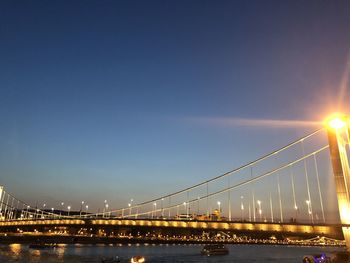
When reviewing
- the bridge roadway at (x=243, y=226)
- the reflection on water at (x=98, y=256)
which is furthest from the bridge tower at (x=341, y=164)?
the reflection on water at (x=98, y=256)

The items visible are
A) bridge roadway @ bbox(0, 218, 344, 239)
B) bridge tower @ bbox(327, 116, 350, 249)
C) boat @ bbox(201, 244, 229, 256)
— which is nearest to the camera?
bridge tower @ bbox(327, 116, 350, 249)

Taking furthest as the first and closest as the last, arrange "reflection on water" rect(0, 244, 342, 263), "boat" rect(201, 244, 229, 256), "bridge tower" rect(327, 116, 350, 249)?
1. "boat" rect(201, 244, 229, 256)
2. "reflection on water" rect(0, 244, 342, 263)
3. "bridge tower" rect(327, 116, 350, 249)

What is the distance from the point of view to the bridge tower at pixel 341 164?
25516mm

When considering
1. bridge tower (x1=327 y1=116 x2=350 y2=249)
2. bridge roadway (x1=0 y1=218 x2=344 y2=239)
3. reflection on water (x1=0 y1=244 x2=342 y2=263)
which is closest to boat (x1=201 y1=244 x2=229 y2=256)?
reflection on water (x1=0 y1=244 x2=342 y2=263)

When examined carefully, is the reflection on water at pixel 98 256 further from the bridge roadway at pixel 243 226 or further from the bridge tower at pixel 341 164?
the bridge tower at pixel 341 164

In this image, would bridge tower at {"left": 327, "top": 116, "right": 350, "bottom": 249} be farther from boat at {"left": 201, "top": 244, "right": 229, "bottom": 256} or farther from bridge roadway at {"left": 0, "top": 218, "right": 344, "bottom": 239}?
boat at {"left": 201, "top": 244, "right": 229, "bottom": 256}

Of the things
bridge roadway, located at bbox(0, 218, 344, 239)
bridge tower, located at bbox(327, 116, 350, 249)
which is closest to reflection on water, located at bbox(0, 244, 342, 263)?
bridge roadway, located at bbox(0, 218, 344, 239)

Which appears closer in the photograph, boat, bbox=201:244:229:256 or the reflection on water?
the reflection on water

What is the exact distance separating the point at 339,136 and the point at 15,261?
204 ft

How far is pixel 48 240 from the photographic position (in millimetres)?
137000

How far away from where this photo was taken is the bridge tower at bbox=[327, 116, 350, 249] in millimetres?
25516

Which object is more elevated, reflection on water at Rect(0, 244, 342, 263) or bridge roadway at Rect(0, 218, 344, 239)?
bridge roadway at Rect(0, 218, 344, 239)

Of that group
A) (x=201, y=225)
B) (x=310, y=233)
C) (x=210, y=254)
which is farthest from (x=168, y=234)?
(x=310, y=233)

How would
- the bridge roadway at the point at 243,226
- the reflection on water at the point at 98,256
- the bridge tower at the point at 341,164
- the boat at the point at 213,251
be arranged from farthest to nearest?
the boat at the point at 213,251
the reflection on water at the point at 98,256
the bridge roadway at the point at 243,226
the bridge tower at the point at 341,164
